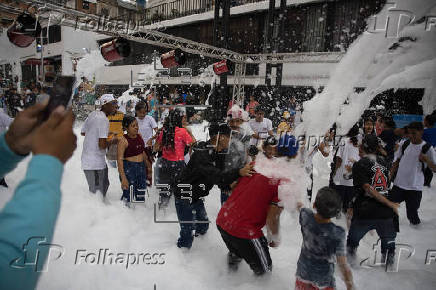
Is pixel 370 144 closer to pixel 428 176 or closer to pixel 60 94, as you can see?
pixel 60 94

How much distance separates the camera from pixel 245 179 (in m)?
2.59

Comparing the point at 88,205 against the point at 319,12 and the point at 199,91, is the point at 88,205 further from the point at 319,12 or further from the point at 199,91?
the point at 199,91

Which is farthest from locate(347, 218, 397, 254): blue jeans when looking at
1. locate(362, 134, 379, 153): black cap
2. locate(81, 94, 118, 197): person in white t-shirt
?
locate(81, 94, 118, 197): person in white t-shirt

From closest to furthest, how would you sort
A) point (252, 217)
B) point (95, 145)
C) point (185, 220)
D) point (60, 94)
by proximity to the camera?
1. point (60, 94)
2. point (252, 217)
3. point (185, 220)
4. point (95, 145)

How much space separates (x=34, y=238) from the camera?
0.69 metres

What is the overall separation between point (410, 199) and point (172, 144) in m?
3.73

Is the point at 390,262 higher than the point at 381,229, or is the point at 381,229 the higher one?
the point at 381,229

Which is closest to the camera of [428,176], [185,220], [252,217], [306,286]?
[306,286]

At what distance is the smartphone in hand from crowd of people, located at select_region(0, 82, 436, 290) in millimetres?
40

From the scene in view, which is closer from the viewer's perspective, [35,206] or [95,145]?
[35,206]

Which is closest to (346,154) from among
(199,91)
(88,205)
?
(88,205)

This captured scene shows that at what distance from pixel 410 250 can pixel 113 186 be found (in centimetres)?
515

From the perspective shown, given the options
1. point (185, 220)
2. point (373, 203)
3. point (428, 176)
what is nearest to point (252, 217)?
point (185, 220)

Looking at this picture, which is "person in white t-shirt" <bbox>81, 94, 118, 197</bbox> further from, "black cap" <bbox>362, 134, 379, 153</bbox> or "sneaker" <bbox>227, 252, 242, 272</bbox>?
"black cap" <bbox>362, 134, 379, 153</bbox>
